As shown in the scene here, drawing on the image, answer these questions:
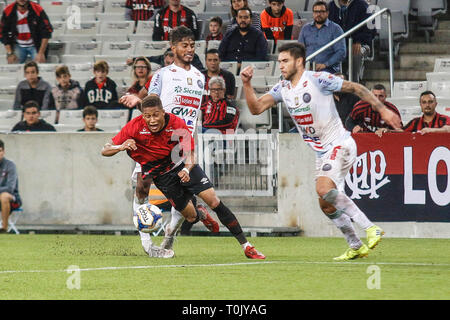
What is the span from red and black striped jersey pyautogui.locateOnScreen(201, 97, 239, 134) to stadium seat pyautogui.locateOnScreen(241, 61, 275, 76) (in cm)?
227

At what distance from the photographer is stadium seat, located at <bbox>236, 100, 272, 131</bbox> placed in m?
16.5

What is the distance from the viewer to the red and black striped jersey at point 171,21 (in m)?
19.2

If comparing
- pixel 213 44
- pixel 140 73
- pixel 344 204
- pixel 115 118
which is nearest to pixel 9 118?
pixel 115 118

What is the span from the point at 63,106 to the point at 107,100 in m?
0.95

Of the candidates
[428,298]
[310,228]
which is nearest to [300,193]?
[310,228]

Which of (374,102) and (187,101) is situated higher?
(187,101)

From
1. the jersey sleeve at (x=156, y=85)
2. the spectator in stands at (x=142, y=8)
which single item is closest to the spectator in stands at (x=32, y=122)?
the spectator in stands at (x=142, y=8)

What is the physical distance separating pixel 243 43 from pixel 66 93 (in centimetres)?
325

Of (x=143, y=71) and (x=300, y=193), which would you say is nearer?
(x=300, y=193)

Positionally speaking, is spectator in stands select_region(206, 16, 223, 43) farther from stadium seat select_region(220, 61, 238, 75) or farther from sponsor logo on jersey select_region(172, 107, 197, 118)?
sponsor logo on jersey select_region(172, 107, 197, 118)

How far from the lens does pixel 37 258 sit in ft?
39.1

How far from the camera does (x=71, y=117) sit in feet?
59.2

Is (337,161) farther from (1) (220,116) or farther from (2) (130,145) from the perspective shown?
(1) (220,116)
